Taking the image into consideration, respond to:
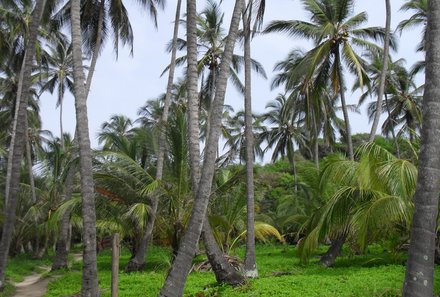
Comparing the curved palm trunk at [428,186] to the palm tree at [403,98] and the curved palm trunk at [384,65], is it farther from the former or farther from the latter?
the palm tree at [403,98]

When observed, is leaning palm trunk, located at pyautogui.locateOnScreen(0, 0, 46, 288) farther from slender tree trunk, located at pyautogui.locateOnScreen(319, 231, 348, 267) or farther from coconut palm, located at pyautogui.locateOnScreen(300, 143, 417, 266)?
slender tree trunk, located at pyautogui.locateOnScreen(319, 231, 348, 267)

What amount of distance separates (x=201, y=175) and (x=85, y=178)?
7.90ft

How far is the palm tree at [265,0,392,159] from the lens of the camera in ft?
57.1

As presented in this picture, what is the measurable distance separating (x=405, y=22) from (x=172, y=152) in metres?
15.8

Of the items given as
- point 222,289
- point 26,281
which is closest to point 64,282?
point 26,281

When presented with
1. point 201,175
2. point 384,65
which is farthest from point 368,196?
point 384,65

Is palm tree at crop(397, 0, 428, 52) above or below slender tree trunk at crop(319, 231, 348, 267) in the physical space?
above

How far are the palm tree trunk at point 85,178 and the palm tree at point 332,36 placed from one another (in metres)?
9.23

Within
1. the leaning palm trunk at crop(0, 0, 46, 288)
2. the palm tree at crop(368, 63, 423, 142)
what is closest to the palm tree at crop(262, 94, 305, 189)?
the palm tree at crop(368, 63, 423, 142)

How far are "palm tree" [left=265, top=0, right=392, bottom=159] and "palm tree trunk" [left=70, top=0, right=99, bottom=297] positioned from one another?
363 inches

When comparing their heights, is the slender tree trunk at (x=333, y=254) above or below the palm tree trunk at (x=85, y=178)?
below

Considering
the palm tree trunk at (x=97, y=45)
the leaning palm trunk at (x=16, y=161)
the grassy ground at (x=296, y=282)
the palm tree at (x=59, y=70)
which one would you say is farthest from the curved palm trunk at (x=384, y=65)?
the palm tree at (x=59, y=70)

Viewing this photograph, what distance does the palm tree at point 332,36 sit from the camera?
1739 centimetres

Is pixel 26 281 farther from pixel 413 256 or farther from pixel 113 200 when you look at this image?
pixel 413 256
